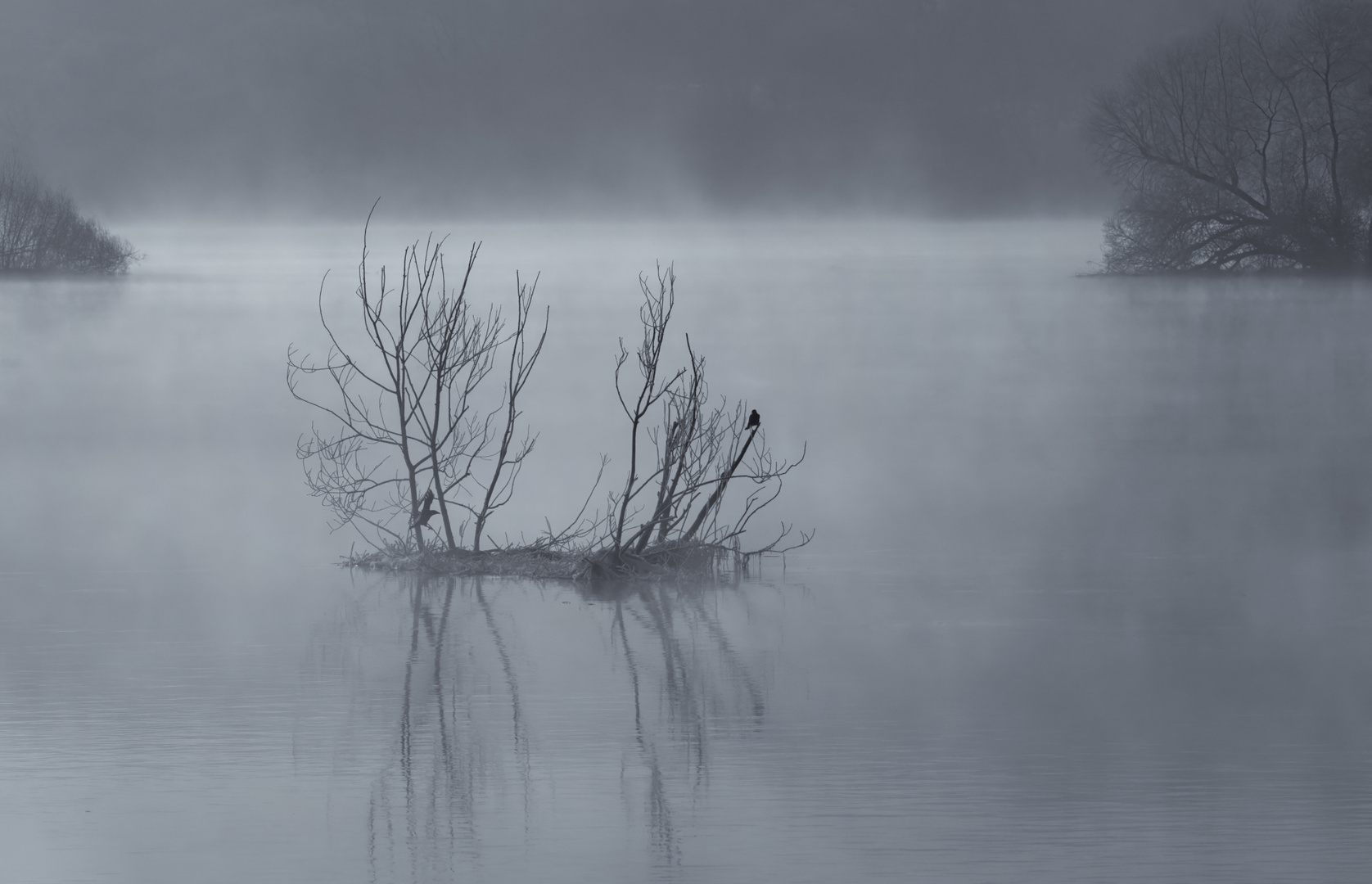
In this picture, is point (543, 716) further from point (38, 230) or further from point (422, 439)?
point (38, 230)

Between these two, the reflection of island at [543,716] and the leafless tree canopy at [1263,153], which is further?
the leafless tree canopy at [1263,153]

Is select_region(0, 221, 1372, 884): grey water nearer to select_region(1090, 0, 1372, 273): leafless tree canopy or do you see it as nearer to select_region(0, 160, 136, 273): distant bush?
select_region(1090, 0, 1372, 273): leafless tree canopy

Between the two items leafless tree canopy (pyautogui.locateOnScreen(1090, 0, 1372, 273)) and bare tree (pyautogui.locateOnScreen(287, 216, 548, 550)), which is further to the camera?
leafless tree canopy (pyautogui.locateOnScreen(1090, 0, 1372, 273))

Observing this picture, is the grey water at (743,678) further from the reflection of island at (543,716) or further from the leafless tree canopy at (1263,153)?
the leafless tree canopy at (1263,153)

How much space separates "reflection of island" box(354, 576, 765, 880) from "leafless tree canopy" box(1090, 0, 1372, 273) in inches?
1503

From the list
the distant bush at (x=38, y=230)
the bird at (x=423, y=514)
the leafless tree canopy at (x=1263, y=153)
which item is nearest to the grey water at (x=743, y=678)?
the bird at (x=423, y=514)

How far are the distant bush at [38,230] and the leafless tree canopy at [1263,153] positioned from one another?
43.0 metres

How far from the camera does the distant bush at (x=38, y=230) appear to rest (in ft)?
229

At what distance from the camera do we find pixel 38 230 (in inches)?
2768

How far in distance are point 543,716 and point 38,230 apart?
67155 millimetres

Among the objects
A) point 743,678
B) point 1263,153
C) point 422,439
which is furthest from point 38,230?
point 743,678

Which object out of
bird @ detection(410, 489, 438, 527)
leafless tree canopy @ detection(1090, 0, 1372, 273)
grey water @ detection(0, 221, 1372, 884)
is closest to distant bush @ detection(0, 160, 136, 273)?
leafless tree canopy @ detection(1090, 0, 1372, 273)

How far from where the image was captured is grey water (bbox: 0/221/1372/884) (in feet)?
22.5

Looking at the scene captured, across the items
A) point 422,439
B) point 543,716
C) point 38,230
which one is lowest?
point 543,716
